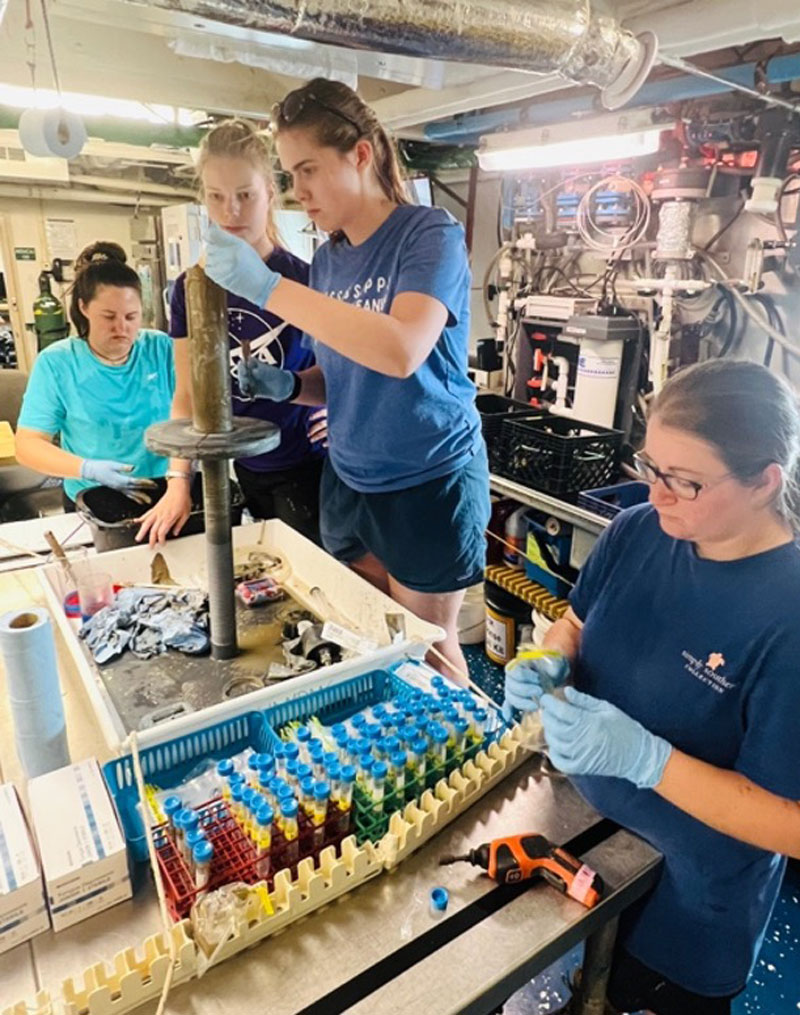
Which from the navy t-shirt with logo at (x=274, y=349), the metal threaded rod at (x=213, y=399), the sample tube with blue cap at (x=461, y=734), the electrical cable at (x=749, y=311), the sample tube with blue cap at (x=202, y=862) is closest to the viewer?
the sample tube with blue cap at (x=202, y=862)

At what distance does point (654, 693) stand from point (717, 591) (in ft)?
0.58

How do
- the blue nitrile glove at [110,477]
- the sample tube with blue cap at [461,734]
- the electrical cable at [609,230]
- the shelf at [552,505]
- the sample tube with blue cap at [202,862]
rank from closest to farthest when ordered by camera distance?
the sample tube with blue cap at [202,862] → the sample tube with blue cap at [461,734] → the blue nitrile glove at [110,477] → the shelf at [552,505] → the electrical cable at [609,230]

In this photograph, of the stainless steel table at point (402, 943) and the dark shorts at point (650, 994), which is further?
the dark shorts at point (650, 994)

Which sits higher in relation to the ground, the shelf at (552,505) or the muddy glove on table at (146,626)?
the muddy glove on table at (146,626)

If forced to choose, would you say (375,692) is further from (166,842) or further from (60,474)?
(60,474)

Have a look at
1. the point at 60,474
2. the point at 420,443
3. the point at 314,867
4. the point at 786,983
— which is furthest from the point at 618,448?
the point at 314,867

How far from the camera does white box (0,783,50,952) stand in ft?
2.33

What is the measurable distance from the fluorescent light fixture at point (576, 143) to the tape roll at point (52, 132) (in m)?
1.67

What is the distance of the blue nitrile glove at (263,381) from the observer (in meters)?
1.54

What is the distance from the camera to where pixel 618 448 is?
270cm

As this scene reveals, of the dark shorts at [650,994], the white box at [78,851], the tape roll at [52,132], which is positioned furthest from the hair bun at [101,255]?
the dark shorts at [650,994]

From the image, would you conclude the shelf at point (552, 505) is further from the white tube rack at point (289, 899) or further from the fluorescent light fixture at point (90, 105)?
the fluorescent light fixture at point (90, 105)

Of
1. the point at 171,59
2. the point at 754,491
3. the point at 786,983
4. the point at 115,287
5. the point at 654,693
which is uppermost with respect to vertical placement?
the point at 171,59

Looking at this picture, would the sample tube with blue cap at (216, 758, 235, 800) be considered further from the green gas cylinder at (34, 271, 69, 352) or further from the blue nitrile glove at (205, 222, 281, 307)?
the green gas cylinder at (34, 271, 69, 352)
